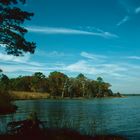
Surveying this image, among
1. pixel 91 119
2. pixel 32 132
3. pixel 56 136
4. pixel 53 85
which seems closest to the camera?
pixel 32 132

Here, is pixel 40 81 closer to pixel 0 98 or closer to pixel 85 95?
pixel 85 95

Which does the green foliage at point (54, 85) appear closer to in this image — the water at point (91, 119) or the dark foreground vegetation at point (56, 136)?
the water at point (91, 119)

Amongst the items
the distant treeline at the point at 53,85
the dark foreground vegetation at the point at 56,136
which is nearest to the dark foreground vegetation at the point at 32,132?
the dark foreground vegetation at the point at 56,136

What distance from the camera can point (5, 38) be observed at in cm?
2314

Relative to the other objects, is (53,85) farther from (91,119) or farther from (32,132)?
(32,132)

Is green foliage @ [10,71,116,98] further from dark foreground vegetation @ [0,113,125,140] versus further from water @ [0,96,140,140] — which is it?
dark foreground vegetation @ [0,113,125,140]

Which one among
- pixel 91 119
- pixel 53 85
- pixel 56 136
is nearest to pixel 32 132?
pixel 56 136

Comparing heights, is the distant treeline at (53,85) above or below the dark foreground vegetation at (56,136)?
above

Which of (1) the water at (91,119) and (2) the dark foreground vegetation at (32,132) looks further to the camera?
(1) the water at (91,119)

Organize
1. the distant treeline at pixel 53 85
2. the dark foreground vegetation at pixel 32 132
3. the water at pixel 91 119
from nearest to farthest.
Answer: the dark foreground vegetation at pixel 32 132, the water at pixel 91 119, the distant treeline at pixel 53 85

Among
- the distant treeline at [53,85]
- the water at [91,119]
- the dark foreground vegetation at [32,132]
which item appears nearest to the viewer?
the dark foreground vegetation at [32,132]

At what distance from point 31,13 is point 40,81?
152445 millimetres

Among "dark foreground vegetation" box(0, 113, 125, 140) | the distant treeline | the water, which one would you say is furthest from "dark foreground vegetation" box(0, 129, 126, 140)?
the distant treeline

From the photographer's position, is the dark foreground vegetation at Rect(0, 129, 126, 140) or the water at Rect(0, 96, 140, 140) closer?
the dark foreground vegetation at Rect(0, 129, 126, 140)
